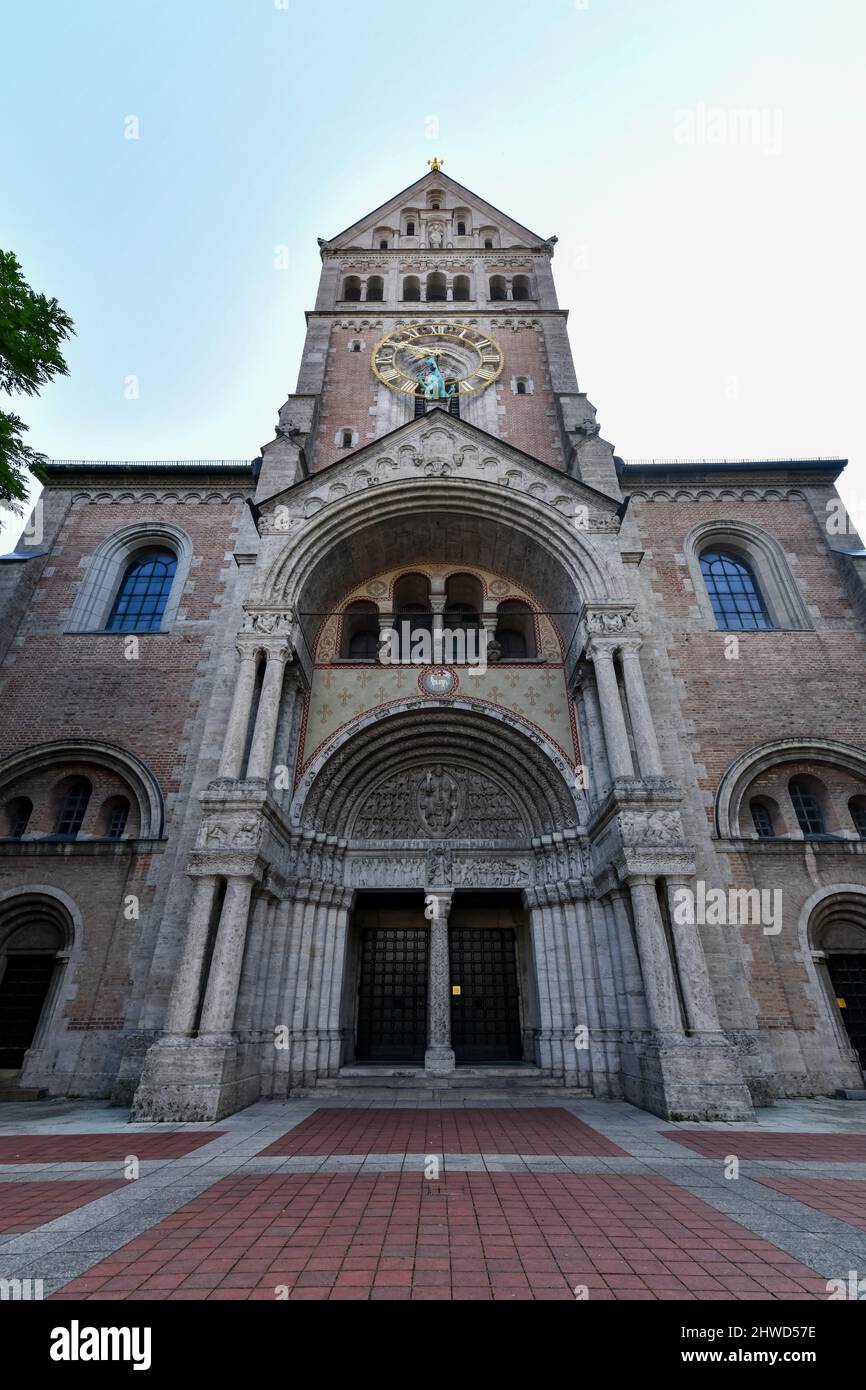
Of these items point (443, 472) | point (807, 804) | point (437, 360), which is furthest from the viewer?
point (437, 360)

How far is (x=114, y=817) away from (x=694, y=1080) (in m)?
12.6

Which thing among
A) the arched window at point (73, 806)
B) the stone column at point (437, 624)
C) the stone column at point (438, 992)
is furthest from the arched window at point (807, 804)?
the arched window at point (73, 806)

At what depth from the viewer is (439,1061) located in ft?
40.1

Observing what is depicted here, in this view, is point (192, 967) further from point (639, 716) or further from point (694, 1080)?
point (639, 716)

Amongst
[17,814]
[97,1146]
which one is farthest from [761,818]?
[17,814]

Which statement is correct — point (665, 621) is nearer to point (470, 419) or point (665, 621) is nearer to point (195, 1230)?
point (470, 419)

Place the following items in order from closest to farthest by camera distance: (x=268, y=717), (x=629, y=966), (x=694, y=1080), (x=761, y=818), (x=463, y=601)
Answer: (x=694, y=1080), (x=629, y=966), (x=268, y=717), (x=761, y=818), (x=463, y=601)

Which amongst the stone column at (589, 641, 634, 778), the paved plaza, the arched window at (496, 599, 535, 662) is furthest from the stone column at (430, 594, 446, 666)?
the paved plaza

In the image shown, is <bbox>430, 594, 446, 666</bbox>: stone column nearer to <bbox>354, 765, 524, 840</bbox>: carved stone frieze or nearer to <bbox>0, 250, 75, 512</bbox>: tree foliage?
<bbox>354, 765, 524, 840</bbox>: carved stone frieze

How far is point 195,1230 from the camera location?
466 centimetres

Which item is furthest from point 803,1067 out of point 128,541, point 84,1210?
point 128,541

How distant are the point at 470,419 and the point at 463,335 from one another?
438 cm

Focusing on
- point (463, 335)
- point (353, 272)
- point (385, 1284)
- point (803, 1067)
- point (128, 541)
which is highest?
point (353, 272)

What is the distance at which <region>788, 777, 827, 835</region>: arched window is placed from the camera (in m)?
13.9
